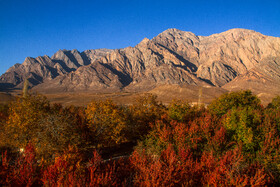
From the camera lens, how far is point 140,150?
13.8m

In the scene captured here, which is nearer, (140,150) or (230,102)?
(140,150)

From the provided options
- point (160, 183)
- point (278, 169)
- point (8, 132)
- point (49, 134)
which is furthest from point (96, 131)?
point (278, 169)

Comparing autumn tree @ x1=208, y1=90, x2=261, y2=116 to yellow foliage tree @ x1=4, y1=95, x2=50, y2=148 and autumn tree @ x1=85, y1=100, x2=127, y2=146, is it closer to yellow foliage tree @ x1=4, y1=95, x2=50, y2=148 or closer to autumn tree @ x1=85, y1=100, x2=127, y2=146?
autumn tree @ x1=85, y1=100, x2=127, y2=146

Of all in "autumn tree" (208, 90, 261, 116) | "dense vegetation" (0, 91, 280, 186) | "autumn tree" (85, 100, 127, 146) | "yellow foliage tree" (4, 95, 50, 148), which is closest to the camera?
"dense vegetation" (0, 91, 280, 186)

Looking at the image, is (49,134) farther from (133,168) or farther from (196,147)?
(196,147)

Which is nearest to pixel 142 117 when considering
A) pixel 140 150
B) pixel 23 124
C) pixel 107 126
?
pixel 107 126

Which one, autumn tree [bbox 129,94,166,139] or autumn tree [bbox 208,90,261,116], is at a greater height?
autumn tree [bbox 208,90,261,116]

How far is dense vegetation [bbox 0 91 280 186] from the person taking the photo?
8.80 m

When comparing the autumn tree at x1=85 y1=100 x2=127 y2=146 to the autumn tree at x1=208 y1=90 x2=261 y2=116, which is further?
the autumn tree at x1=208 y1=90 x2=261 y2=116

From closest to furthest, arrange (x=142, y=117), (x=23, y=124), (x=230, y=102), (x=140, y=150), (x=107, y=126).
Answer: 1. (x=140, y=150)
2. (x=23, y=124)
3. (x=107, y=126)
4. (x=142, y=117)
5. (x=230, y=102)

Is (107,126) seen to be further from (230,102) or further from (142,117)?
(230,102)

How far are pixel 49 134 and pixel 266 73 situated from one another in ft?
741

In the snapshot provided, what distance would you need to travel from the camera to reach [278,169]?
11.7 metres

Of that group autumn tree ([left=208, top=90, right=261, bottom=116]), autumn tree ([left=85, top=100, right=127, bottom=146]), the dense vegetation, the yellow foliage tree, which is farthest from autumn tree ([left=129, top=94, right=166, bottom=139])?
the yellow foliage tree
